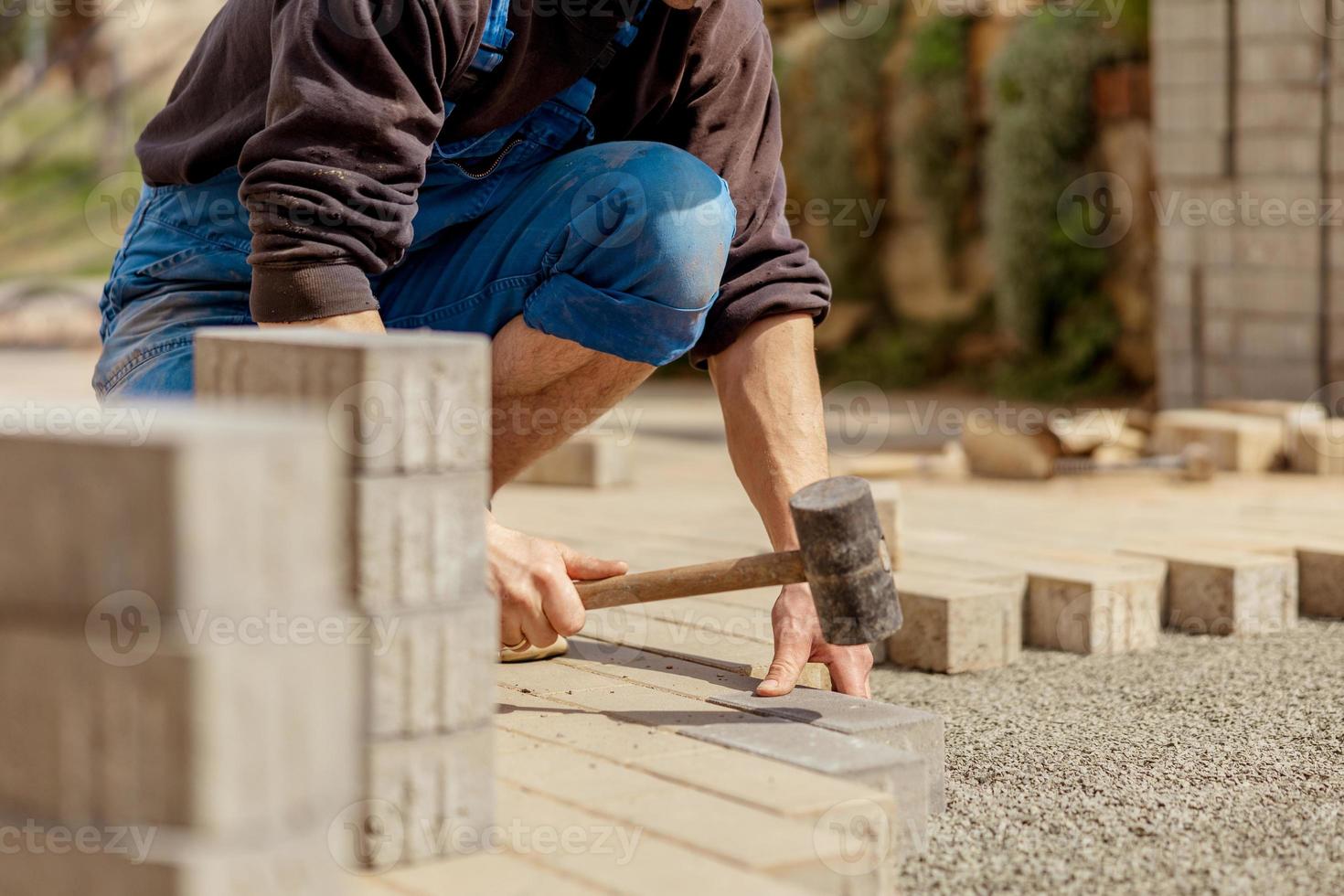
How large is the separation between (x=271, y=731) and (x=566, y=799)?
642mm

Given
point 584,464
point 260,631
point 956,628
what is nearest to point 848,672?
point 956,628

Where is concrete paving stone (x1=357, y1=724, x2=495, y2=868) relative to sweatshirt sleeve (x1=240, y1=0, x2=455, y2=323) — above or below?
below

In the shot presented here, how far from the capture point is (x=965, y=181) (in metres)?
9.93

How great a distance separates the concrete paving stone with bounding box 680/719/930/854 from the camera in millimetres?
1931

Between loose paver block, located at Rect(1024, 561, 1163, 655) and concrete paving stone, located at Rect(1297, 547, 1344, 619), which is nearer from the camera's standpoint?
loose paver block, located at Rect(1024, 561, 1163, 655)

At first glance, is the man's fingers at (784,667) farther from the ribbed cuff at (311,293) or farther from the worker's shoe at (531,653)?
the ribbed cuff at (311,293)

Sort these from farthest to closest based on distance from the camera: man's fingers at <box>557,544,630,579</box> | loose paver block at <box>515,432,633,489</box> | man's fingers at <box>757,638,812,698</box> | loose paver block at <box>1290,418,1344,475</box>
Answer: loose paver block at <box>1290,418,1344,475</box> → loose paver block at <box>515,432,633,489</box> → man's fingers at <box>557,544,630,579</box> → man's fingers at <box>757,638,812,698</box>

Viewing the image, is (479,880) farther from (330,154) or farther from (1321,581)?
(1321,581)

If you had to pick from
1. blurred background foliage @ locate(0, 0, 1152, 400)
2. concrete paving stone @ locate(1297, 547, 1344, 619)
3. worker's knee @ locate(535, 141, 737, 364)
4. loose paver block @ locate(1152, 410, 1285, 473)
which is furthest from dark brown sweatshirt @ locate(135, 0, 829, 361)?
blurred background foliage @ locate(0, 0, 1152, 400)

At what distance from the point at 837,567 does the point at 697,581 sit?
26cm

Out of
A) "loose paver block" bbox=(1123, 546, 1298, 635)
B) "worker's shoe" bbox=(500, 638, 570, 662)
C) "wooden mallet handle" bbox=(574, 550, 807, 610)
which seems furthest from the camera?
"loose paver block" bbox=(1123, 546, 1298, 635)

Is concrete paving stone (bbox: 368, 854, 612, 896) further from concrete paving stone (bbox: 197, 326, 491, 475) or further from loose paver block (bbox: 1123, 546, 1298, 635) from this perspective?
loose paver block (bbox: 1123, 546, 1298, 635)

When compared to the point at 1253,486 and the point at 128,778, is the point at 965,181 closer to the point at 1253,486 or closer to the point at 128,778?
the point at 1253,486

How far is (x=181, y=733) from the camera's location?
1.24m
